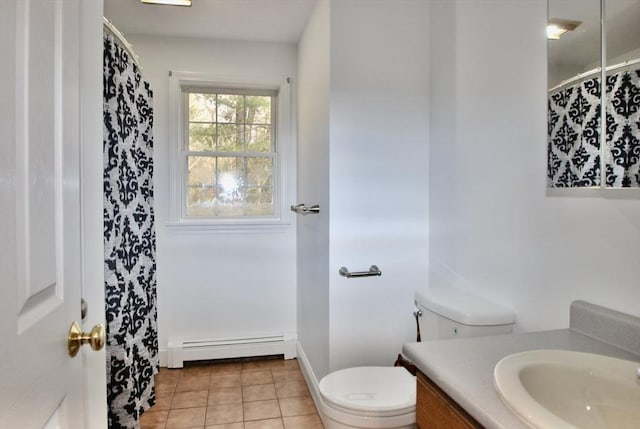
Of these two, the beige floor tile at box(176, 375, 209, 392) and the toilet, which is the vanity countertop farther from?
the beige floor tile at box(176, 375, 209, 392)

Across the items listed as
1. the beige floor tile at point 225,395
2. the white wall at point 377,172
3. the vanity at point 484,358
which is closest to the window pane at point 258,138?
the white wall at point 377,172

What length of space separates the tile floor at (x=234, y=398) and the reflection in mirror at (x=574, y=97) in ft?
5.73

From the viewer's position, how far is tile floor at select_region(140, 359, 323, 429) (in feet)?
7.30

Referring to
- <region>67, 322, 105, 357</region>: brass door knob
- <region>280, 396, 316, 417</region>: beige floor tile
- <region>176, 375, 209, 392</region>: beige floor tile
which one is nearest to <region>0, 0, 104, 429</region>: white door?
<region>67, 322, 105, 357</region>: brass door knob

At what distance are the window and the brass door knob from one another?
2223 millimetres

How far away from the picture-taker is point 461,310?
4.98 feet

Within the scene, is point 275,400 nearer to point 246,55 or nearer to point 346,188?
point 346,188

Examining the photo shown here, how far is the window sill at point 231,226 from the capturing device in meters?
2.96

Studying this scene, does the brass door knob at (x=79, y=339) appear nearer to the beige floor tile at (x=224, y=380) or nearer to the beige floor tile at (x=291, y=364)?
the beige floor tile at (x=224, y=380)

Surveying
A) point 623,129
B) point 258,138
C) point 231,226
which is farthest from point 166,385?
point 623,129

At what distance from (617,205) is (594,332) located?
35 centimetres

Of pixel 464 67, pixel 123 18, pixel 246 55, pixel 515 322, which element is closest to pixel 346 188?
pixel 464 67

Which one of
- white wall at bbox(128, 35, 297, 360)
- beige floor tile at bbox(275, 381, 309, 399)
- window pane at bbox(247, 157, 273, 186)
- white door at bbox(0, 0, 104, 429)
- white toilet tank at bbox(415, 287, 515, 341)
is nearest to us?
white door at bbox(0, 0, 104, 429)

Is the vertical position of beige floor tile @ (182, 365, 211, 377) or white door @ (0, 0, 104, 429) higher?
white door @ (0, 0, 104, 429)
